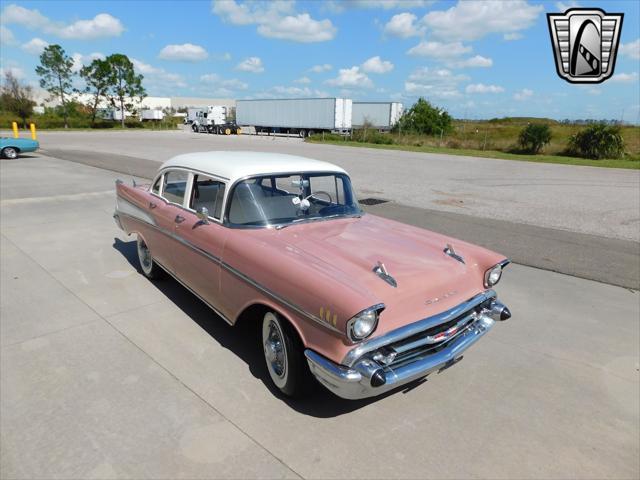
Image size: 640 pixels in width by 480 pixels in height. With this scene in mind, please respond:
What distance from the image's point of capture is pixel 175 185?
14.6 feet

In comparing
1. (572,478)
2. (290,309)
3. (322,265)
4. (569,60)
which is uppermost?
(569,60)

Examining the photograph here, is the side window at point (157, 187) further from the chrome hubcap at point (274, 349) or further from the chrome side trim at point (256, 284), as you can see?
the chrome hubcap at point (274, 349)

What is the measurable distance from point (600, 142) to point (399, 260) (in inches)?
1037

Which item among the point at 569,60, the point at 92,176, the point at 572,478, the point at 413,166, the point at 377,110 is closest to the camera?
the point at 572,478

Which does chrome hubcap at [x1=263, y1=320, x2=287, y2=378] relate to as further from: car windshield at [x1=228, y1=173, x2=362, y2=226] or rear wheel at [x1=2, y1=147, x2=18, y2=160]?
rear wheel at [x1=2, y1=147, x2=18, y2=160]

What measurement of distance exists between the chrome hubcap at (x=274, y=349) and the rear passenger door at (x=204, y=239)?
2.02 feet

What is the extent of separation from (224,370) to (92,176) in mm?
11769

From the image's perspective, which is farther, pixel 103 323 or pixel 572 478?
pixel 103 323

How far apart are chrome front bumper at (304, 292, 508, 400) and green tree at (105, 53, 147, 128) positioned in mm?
60821

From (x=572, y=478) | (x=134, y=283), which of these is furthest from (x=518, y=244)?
(x=134, y=283)

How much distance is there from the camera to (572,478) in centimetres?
245

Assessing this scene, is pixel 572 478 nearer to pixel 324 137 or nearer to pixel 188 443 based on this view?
pixel 188 443

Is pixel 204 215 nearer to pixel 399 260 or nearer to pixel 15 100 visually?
pixel 399 260

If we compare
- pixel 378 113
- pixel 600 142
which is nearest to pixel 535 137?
pixel 600 142
